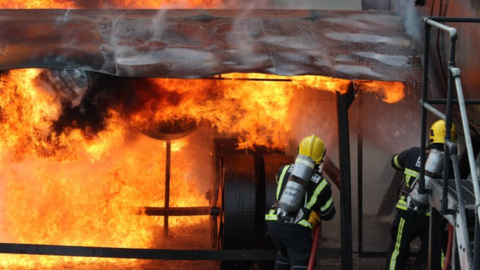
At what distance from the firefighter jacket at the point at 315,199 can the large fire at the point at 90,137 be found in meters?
1.88

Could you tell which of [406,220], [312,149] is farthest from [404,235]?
[312,149]

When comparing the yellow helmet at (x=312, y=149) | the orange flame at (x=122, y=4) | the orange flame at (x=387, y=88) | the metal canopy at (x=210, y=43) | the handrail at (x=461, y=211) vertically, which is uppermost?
the orange flame at (x=122, y=4)

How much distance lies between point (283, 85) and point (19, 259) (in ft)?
11.9

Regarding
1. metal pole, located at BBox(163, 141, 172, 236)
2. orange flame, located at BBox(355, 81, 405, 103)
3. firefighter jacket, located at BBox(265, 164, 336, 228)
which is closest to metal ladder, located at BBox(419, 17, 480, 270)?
firefighter jacket, located at BBox(265, 164, 336, 228)

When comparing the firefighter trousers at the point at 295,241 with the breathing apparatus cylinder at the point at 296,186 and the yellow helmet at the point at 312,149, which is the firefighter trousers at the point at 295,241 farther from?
the yellow helmet at the point at 312,149

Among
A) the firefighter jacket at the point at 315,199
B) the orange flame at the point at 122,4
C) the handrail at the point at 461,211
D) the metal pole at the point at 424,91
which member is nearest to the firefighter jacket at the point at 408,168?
the firefighter jacket at the point at 315,199

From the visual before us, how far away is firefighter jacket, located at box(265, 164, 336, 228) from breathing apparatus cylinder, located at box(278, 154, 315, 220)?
84mm

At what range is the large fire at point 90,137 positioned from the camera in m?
7.59

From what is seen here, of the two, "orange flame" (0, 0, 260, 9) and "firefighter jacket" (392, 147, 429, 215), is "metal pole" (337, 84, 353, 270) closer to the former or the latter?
"firefighter jacket" (392, 147, 429, 215)

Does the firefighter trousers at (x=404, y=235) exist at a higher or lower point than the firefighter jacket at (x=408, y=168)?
lower

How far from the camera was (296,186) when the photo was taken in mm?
5559

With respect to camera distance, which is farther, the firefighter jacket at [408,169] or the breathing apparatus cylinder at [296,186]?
the firefighter jacket at [408,169]

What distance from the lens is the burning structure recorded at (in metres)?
6.27

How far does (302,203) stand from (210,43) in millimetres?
1888
